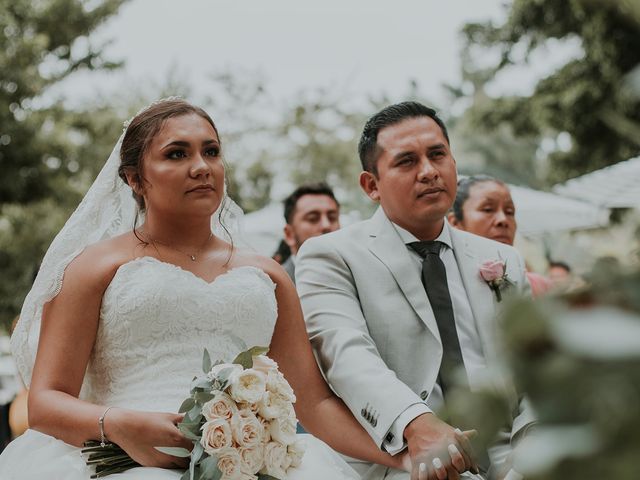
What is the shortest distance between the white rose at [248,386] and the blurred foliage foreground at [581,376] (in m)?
1.69

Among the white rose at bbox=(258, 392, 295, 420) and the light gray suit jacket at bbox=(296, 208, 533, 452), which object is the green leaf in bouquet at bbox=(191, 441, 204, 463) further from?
the light gray suit jacket at bbox=(296, 208, 533, 452)

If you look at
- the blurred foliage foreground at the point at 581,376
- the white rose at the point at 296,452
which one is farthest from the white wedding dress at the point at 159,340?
the blurred foliage foreground at the point at 581,376

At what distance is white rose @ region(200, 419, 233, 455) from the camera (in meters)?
2.22

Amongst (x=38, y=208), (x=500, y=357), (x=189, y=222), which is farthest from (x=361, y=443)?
(x=38, y=208)

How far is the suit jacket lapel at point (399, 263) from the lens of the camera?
10.2 ft

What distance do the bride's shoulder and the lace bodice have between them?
0.04 metres

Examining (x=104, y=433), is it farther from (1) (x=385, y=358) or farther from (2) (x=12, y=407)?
(2) (x=12, y=407)

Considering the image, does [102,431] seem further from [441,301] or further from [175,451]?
[441,301]

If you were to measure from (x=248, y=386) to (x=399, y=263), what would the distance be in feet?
3.53

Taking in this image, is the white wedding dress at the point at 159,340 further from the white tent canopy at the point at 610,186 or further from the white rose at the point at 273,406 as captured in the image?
the white tent canopy at the point at 610,186

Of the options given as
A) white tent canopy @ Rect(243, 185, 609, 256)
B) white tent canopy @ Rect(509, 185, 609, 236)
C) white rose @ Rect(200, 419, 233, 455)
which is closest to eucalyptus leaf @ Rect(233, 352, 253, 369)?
white rose @ Rect(200, 419, 233, 455)

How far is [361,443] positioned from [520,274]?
1106mm

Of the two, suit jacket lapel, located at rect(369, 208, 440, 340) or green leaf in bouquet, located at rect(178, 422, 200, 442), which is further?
suit jacket lapel, located at rect(369, 208, 440, 340)

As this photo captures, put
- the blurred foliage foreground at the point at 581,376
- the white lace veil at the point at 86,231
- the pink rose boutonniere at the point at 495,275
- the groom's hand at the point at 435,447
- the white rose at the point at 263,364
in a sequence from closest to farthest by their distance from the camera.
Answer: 1. the blurred foliage foreground at the point at 581,376
2. the groom's hand at the point at 435,447
3. the white rose at the point at 263,364
4. the white lace veil at the point at 86,231
5. the pink rose boutonniere at the point at 495,275
